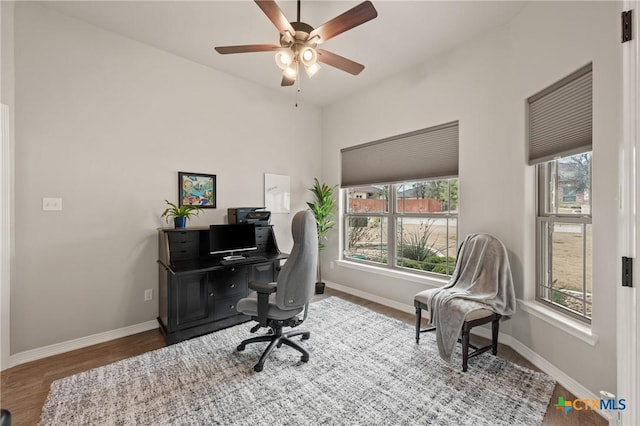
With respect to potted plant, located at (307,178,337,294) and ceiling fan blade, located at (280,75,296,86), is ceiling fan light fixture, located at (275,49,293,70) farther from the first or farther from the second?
potted plant, located at (307,178,337,294)

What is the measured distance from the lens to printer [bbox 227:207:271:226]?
11.1 ft

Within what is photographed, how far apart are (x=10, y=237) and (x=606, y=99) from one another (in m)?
4.55

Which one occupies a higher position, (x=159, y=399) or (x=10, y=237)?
(x=10, y=237)

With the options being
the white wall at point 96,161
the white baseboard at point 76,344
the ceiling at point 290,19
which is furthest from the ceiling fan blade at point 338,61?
the white baseboard at point 76,344

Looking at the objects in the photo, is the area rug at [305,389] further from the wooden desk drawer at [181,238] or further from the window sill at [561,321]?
the wooden desk drawer at [181,238]

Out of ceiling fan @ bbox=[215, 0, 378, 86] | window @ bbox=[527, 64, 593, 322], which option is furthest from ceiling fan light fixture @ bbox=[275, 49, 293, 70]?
window @ bbox=[527, 64, 593, 322]

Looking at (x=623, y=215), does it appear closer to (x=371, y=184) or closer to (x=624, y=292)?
(x=624, y=292)

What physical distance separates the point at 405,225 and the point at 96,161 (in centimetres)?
363

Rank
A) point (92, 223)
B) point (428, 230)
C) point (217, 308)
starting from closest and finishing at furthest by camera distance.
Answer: point (92, 223), point (217, 308), point (428, 230)

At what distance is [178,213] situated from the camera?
3.00 metres

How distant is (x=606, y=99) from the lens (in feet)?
5.53

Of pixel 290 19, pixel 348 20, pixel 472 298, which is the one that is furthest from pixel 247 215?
pixel 472 298

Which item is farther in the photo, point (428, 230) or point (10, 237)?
point (428, 230)

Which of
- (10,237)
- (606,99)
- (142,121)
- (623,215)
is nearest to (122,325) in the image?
(10,237)
